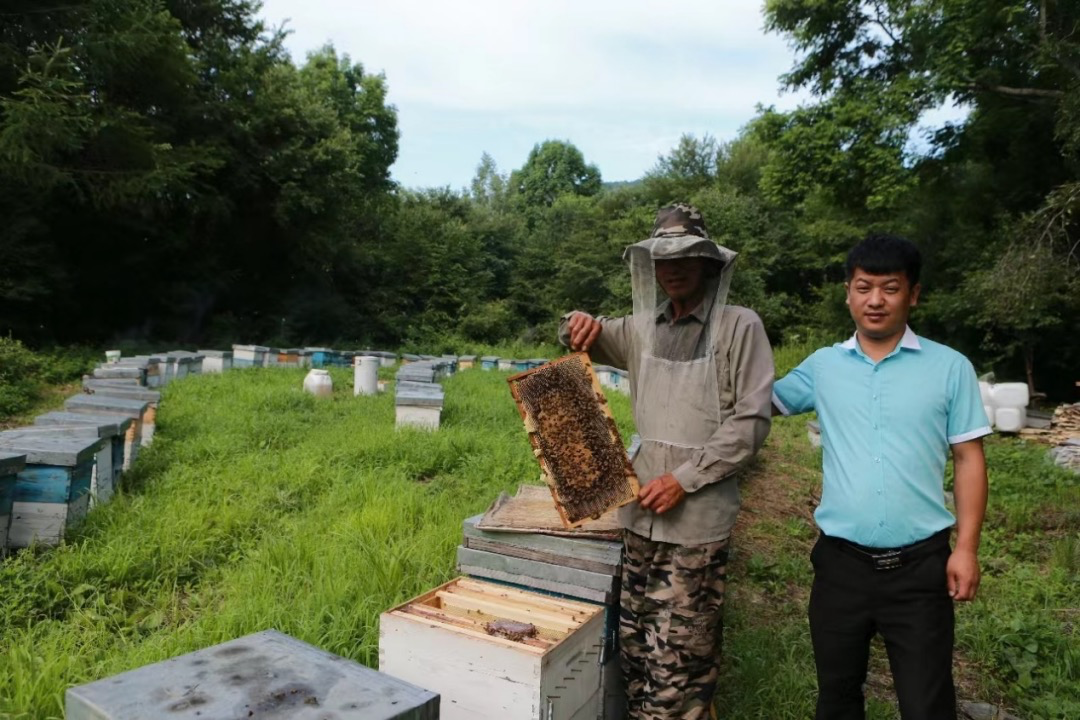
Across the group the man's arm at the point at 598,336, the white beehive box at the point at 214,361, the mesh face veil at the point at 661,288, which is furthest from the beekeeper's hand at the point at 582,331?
the white beehive box at the point at 214,361

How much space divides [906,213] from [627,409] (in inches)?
439

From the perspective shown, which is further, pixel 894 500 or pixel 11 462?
pixel 11 462

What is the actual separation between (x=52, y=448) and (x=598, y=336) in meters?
3.20

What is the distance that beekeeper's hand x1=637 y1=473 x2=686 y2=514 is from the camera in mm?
2357

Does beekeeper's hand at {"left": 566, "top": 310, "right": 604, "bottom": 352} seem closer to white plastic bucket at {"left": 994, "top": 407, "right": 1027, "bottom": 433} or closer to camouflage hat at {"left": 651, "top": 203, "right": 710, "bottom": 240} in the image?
camouflage hat at {"left": 651, "top": 203, "right": 710, "bottom": 240}

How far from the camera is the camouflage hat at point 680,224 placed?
243cm

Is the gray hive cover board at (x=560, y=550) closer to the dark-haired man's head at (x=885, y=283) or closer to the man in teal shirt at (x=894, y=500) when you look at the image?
the man in teal shirt at (x=894, y=500)

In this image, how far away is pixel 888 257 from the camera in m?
2.13

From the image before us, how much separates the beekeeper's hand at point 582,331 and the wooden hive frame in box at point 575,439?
38 millimetres

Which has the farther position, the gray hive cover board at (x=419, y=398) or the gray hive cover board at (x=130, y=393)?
the gray hive cover board at (x=419, y=398)

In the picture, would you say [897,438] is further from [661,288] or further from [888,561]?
[661,288]

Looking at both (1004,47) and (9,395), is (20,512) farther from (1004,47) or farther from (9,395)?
(1004,47)

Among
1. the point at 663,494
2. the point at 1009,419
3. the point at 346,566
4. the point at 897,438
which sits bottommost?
the point at 346,566

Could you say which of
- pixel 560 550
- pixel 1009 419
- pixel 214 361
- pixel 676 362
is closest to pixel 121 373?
pixel 214 361
